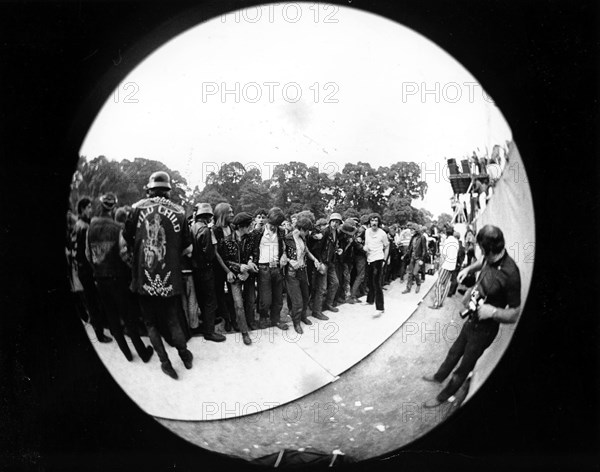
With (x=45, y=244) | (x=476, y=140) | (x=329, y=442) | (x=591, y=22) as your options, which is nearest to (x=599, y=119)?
(x=591, y=22)

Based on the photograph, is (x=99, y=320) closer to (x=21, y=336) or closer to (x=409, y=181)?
(x=21, y=336)

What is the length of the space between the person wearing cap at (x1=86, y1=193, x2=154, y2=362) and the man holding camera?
177 cm

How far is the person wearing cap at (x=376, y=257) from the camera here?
2816 mm

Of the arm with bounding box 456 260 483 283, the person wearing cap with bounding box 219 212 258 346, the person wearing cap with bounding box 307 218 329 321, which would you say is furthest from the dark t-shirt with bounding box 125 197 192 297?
the arm with bounding box 456 260 483 283

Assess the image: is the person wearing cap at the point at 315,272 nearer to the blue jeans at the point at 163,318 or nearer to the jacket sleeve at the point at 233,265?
the jacket sleeve at the point at 233,265

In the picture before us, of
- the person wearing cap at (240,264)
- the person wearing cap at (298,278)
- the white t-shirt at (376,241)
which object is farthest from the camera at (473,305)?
the person wearing cap at (240,264)

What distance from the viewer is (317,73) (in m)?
2.81

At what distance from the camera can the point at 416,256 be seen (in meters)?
2.87

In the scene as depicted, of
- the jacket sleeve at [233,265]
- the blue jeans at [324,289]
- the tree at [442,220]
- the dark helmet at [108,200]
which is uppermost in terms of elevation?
the dark helmet at [108,200]

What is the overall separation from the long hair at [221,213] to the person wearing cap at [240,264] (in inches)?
2.2

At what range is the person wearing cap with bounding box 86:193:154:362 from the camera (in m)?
2.85

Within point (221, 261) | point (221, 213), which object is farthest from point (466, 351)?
point (221, 213)

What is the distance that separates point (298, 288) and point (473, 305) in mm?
1024

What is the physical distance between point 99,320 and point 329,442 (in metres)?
1.61
